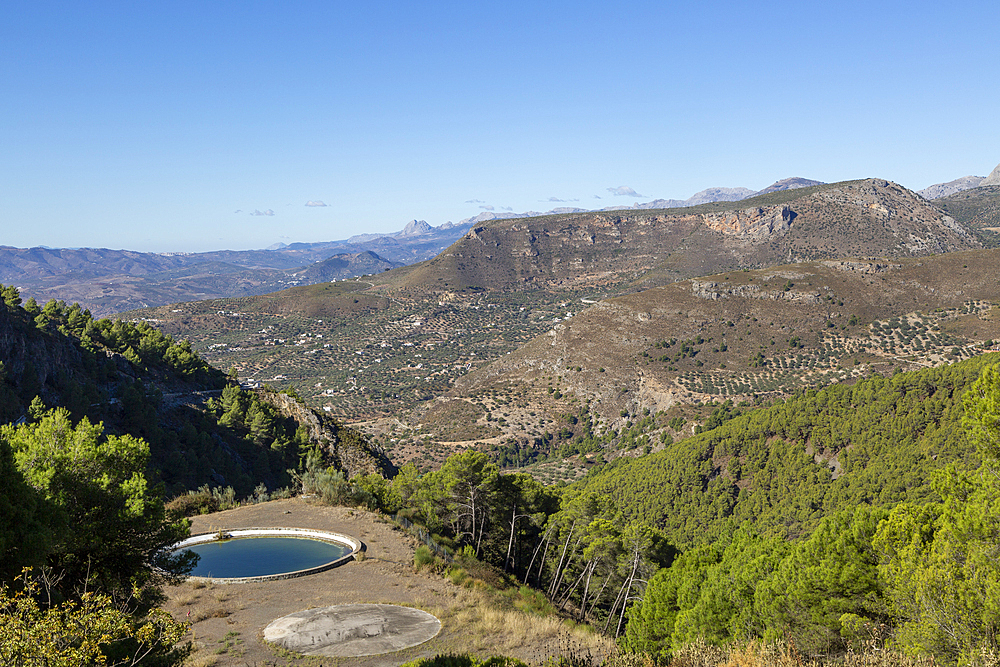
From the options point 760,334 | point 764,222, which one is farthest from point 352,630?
point 764,222

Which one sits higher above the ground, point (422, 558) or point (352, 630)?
point (352, 630)

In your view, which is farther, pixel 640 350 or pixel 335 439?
pixel 640 350

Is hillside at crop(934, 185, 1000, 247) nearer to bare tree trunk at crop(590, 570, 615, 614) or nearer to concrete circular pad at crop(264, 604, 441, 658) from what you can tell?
bare tree trunk at crop(590, 570, 615, 614)

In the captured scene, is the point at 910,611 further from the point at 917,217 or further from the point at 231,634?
the point at 917,217

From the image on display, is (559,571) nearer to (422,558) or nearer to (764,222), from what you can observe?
(422,558)

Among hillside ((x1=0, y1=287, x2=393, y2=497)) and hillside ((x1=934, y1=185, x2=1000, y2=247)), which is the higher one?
hillside ((x1=934, y1=185, x2=1000, y2=247))

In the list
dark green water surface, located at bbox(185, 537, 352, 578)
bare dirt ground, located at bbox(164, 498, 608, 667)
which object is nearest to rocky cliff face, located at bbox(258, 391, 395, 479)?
dark green water surface, located at bbox(185, 537, 352, 578)
